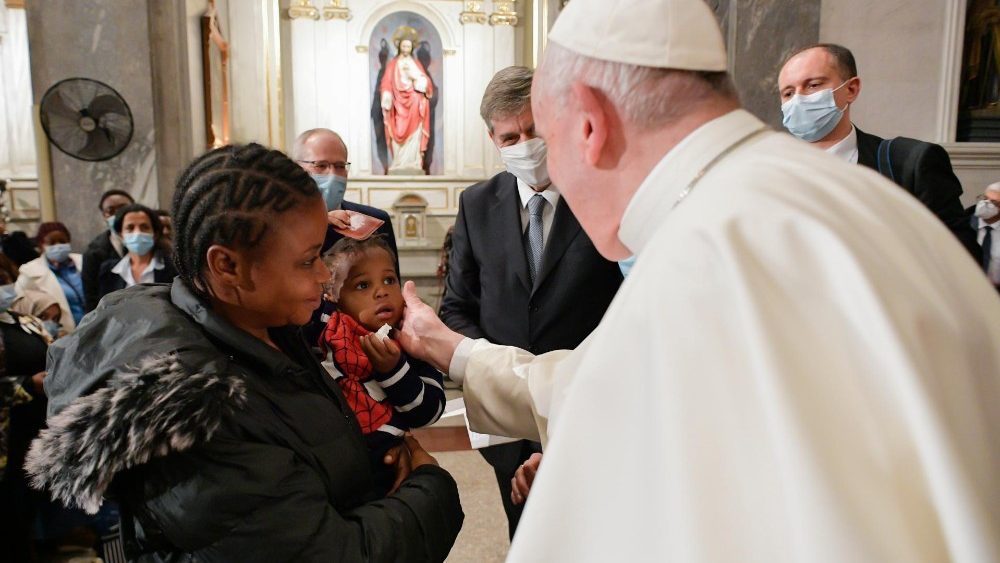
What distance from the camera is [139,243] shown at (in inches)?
171

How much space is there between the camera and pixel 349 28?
37.2 feet

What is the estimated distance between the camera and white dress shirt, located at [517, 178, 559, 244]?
2.47 metres

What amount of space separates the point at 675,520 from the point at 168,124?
678cm

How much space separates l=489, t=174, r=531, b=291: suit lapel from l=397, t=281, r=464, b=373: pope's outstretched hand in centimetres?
55

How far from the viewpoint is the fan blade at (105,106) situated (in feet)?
19.4

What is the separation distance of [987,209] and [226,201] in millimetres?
5426

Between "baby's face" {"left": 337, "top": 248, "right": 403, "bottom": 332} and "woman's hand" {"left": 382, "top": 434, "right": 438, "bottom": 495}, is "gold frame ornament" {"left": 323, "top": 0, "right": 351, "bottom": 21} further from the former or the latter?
"woman's hand" {"left": 382, "top": 434, "right": 438, "bottom": 495}

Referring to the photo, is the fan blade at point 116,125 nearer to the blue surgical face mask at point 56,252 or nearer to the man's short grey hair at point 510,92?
the blue surgical face mask at point 56,252

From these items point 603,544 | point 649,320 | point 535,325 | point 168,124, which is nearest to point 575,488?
point 603,544

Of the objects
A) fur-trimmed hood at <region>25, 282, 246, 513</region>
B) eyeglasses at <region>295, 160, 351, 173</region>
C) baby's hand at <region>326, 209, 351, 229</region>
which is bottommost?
fur-trimmed hood at <region>25, 282, 246, 513</region>

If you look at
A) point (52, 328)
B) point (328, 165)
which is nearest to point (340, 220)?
point (328, 165)

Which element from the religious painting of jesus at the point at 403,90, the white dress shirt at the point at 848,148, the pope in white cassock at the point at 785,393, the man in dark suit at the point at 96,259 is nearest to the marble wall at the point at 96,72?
the man in dark suit at the point at 96,259

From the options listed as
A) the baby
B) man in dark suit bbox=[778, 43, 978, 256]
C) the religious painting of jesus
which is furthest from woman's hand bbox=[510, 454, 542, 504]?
the religious painting of jesus

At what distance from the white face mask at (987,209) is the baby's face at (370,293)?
4.79 meters
